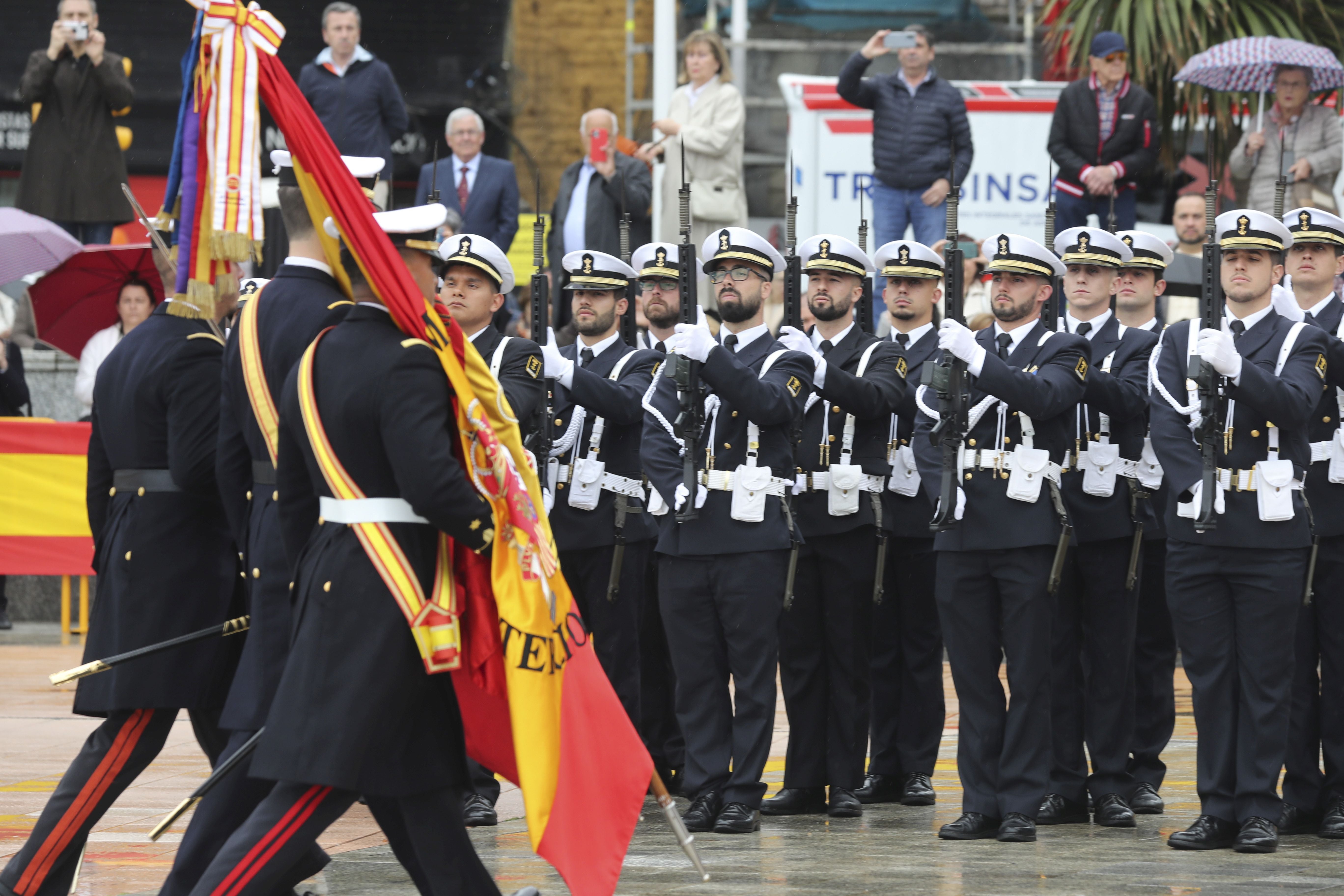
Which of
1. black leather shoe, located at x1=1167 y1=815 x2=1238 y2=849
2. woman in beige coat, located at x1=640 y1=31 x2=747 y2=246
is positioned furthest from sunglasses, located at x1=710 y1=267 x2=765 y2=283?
woman in beige coat, located at x1=640 y1=31 x2=747 y2=246

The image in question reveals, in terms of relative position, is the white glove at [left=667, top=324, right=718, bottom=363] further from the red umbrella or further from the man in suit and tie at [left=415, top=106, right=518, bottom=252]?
the man in suit and tie at [left=415, top=106, right=518, bottom=252]

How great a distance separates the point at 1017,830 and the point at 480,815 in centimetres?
200

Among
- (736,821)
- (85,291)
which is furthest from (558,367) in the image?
(85,291)

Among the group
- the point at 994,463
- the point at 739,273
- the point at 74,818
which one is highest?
the point at 739,273

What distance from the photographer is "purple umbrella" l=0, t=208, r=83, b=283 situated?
12.5 meters

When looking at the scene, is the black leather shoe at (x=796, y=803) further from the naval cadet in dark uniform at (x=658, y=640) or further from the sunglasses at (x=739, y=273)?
the sunglasses at (x=739, y=273)

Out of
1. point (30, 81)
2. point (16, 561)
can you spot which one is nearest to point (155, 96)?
point (30, 81)

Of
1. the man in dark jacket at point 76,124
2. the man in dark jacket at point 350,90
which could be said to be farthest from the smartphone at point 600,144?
the man in dark jacket at point 76,124

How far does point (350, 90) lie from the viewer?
1343 centimetres

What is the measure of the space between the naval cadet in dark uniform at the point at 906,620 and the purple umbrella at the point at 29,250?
6051mm

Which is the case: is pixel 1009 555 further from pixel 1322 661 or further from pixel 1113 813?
pixel 1322 661

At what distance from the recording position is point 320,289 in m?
5.68

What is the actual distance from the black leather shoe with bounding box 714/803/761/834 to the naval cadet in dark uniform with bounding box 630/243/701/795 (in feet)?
3.66

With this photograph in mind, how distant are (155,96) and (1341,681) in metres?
14.4
